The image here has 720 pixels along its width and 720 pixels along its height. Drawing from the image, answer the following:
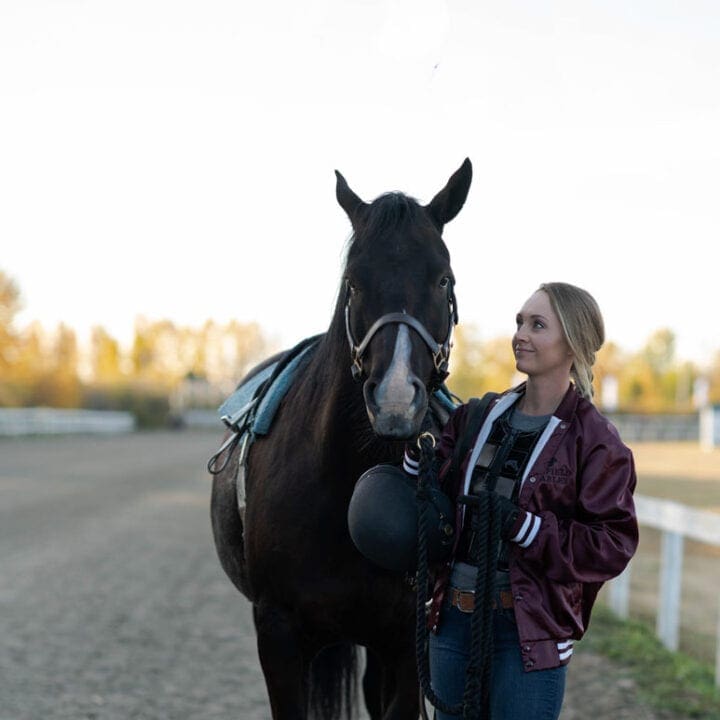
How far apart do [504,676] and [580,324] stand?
3.10 feet

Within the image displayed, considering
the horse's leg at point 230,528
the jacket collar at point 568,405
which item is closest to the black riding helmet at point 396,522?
the jacket collar at point 568,405

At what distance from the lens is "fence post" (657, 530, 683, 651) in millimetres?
6121

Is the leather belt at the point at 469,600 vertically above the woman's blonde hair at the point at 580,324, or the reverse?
the woman's blonde hair at the point at 580,324

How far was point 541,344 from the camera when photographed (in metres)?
2.54

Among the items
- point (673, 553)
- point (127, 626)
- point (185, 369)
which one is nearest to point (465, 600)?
point (673, 553)

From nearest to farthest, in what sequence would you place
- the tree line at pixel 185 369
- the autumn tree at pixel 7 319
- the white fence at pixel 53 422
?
the white fence at pixel 53 422 < the autumn tree at pixel 7 319 < the tree line at pixel 185 369

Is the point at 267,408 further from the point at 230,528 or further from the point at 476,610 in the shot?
the point at 476,610

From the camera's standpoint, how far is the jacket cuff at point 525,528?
7.57 feet

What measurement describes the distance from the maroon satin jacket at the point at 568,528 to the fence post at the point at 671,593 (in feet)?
13.1

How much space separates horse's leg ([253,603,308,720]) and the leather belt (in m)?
0.78

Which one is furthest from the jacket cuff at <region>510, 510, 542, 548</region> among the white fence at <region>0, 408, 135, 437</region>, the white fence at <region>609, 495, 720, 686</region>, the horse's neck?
the white fence at <region>0, 408, 135, 437</region>

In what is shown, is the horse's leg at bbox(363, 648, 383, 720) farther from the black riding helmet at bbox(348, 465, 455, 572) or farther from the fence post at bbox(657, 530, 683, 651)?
the fence post at bbox(657, 530, 683, 651)

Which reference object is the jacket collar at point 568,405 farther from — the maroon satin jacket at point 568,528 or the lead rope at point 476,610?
the lead rope at point 476,610

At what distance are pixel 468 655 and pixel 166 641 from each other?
4206 millimetres
